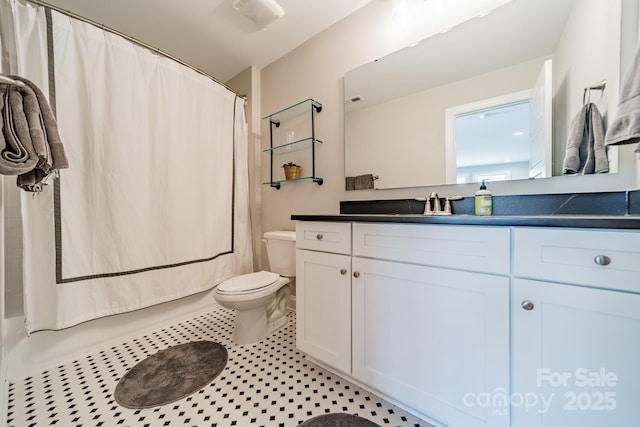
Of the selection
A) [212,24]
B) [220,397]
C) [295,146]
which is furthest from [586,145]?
[212,24]

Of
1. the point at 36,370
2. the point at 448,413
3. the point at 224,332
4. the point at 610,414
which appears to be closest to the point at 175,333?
the point at 224,332

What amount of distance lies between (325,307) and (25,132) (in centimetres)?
141

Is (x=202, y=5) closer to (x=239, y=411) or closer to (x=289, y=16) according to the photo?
(x=289, y=16)

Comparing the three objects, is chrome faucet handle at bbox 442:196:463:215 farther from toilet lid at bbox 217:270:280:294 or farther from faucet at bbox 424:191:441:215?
toilet lid at bbox 217:270:280:294

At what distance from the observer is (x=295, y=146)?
1993mm

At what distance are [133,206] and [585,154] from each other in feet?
8.02

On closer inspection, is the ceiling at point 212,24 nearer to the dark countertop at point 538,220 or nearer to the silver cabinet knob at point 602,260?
the dark countertop at point 538,220

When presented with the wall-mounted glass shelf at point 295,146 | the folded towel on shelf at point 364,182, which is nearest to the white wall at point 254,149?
the wall-mounted glass shelf at point 295,146

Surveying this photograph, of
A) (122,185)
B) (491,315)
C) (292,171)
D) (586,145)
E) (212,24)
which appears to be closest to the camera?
(491,315)

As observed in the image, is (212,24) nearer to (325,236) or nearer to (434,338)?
(325,236)

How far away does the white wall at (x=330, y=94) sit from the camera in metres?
1.47

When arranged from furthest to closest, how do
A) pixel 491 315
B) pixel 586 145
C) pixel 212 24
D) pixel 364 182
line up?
pixel 212 24 < pixel 364 182 < pixel 586 145 < pixel 491 315

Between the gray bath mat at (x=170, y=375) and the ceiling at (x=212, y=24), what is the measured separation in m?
2.33

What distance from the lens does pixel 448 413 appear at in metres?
0.85
